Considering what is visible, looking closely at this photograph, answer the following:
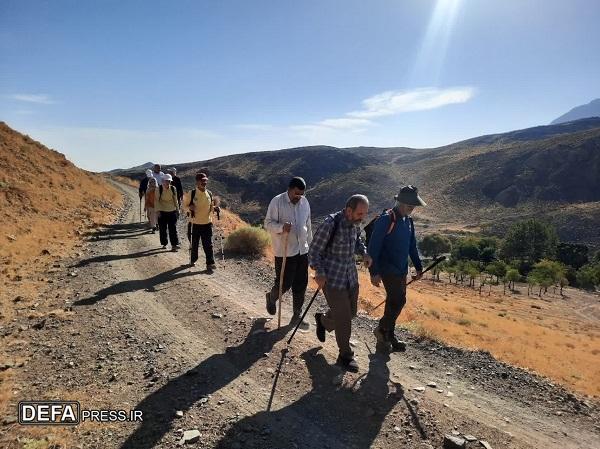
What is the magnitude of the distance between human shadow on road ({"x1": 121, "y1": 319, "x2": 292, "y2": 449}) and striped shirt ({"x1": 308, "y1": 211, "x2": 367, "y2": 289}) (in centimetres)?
159

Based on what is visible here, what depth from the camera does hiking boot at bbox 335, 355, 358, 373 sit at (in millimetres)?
5023

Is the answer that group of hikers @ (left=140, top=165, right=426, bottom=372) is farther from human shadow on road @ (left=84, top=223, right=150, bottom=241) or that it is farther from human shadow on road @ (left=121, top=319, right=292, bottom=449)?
human shadow on road @ (left=84, top=223, right=150, bottom=241)

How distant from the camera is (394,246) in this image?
17.2 ft

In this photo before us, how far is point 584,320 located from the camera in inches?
1578

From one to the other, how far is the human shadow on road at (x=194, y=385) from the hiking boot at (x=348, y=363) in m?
1.06

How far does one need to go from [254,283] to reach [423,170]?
146 m

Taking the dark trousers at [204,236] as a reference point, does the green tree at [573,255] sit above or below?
below

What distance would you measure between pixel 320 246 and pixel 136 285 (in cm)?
528

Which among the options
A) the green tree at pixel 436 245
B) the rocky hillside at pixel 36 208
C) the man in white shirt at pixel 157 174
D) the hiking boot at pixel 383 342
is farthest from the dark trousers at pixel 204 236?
the green tree at pixel 436 245

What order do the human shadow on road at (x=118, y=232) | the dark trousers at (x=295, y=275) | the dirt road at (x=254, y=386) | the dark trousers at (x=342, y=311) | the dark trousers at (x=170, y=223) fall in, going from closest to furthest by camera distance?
the dirt road at (x=254, y=386), the dark trousers at (x=342, y=311), the dark trousers at (x=295, y=275), the dark trousers at (x=170, y=223), the human shadow on road at (x=118, y=232)

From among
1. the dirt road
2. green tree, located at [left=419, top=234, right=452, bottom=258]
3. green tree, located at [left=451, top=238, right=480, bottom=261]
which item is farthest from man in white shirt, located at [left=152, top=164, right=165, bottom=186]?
green tree, located at [left=419, top=234, right=452, bottom=258]

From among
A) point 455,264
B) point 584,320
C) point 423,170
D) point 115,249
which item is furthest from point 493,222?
point 115,249

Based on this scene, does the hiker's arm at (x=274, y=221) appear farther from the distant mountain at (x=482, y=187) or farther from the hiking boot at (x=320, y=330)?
the distant mountain at (x=482, y=187)

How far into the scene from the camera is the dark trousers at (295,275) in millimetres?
6254
